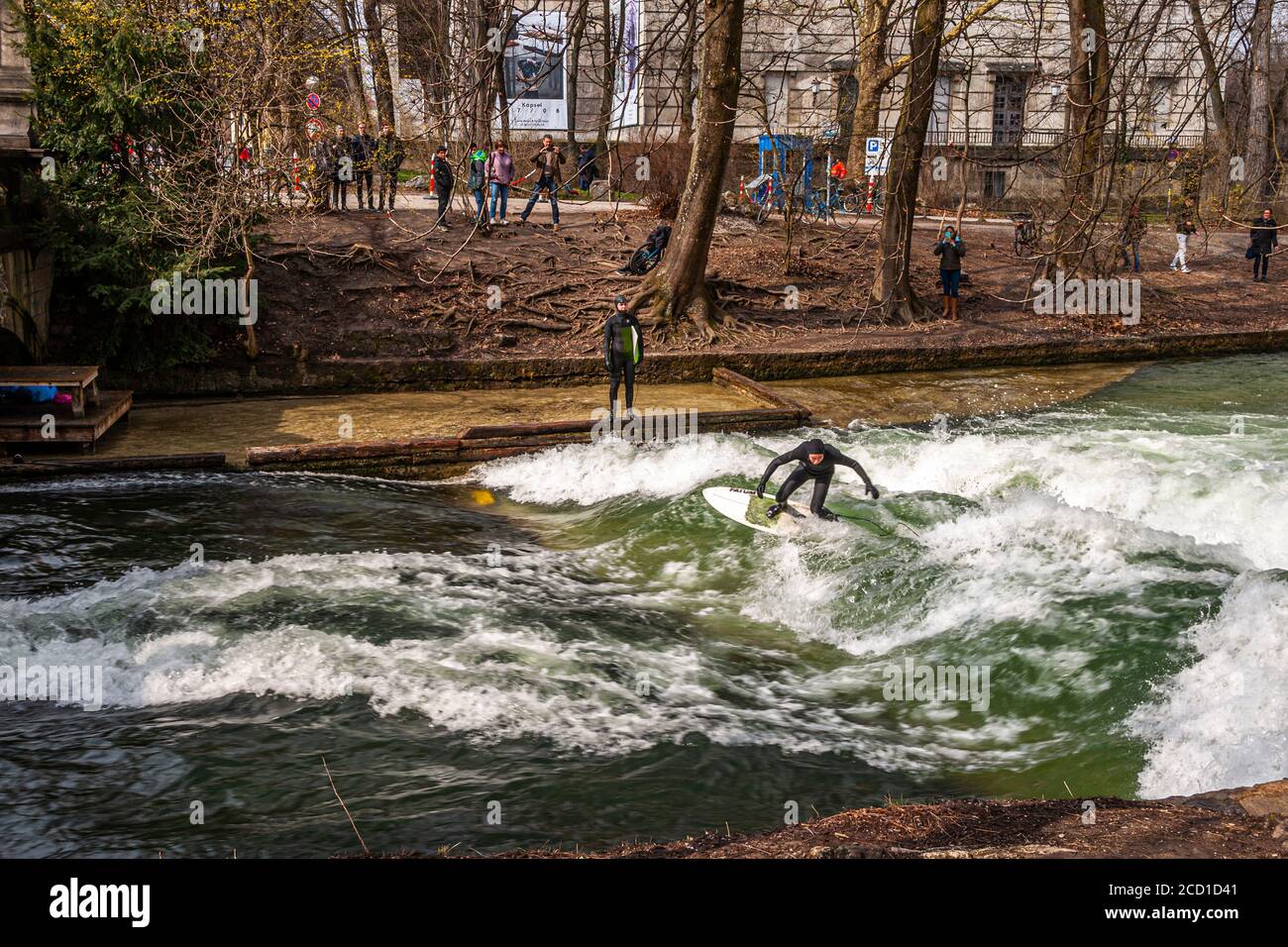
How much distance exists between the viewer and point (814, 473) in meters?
13.6

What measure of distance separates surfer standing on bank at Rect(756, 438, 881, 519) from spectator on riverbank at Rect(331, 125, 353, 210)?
51.7 feet

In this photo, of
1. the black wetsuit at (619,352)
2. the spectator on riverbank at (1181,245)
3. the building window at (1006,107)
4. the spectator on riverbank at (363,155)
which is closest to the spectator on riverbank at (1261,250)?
the spectator on riverbank at (1181,245)

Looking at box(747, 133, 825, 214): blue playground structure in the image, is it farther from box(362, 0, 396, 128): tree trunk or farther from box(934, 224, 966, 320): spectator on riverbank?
box(362, 0, 396, 128): tree trunk

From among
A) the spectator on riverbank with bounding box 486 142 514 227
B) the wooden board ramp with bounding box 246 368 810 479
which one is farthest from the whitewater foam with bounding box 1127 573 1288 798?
the spectator on riverbank with bounding box 486 142 514 227

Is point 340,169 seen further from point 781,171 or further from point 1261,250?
point 1261,250

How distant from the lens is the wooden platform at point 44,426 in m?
15.7

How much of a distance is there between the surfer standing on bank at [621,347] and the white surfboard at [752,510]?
349 cm

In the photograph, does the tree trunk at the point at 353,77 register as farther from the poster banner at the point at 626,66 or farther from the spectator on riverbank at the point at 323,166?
the poster banner at the point at 626,66

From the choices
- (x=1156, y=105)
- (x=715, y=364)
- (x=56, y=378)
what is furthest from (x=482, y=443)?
(x=1156, y=105)

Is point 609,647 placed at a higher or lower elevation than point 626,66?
lower

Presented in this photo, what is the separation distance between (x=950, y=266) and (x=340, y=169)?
45.0 ft

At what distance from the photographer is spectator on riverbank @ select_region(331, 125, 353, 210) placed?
26.5m

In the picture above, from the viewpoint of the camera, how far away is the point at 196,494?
15.0 metres
